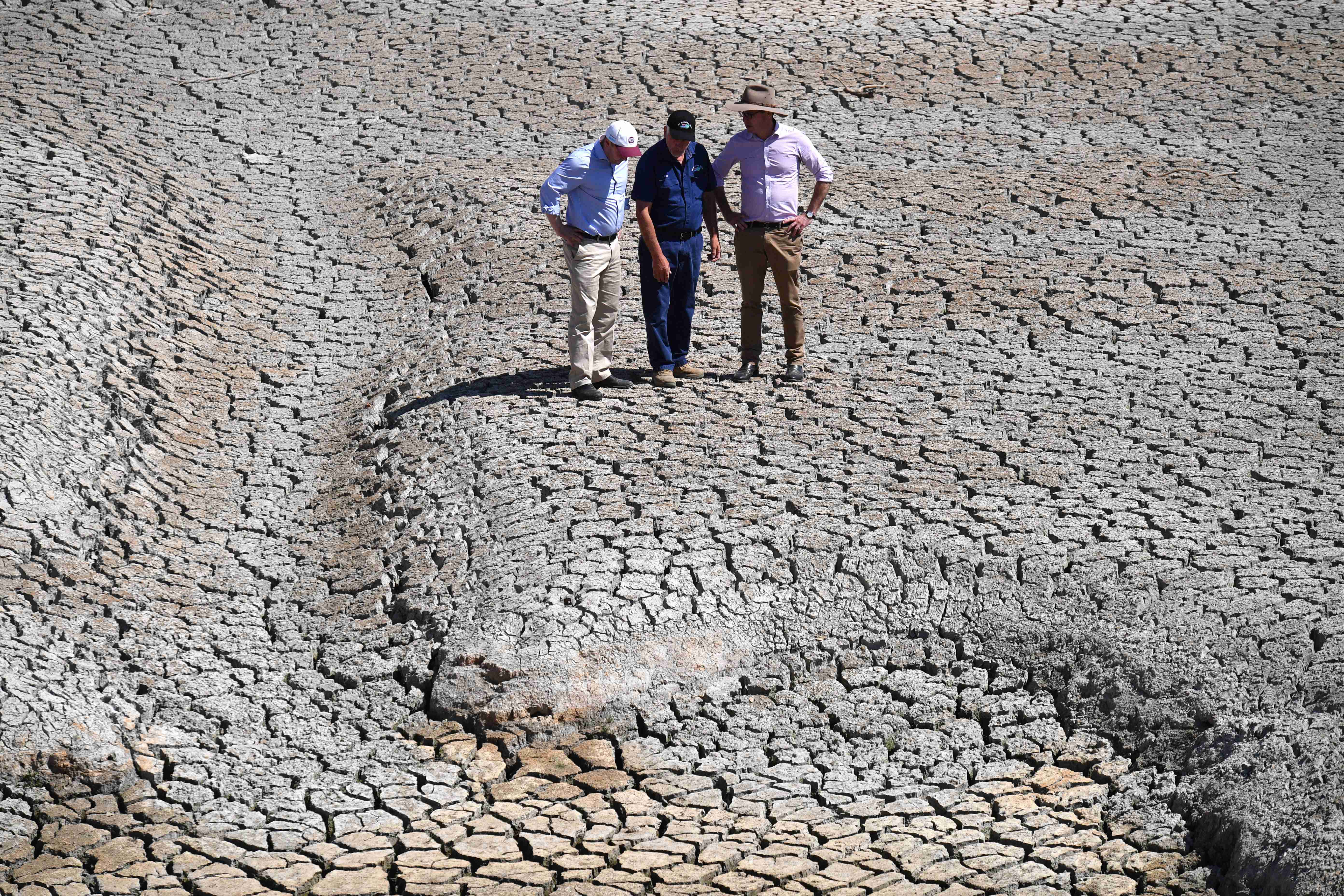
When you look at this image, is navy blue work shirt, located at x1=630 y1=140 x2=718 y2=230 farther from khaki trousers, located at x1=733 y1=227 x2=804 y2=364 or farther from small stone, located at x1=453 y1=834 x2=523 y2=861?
small stone, located at x1=453 y1=834 x2=523 y2=861

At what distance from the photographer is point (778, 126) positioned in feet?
28.4

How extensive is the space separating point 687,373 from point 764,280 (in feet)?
2.52

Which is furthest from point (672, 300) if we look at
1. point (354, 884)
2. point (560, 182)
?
point (354, 884)

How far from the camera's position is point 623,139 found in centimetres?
801

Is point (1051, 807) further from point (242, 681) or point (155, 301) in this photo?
point (155, 301)

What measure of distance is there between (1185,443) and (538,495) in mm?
3641

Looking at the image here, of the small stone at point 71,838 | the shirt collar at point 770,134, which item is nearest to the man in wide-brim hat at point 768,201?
the shirt collar at point 770,134

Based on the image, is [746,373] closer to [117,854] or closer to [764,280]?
[764,280]

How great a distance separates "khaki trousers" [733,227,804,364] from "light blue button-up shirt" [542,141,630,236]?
809 mm

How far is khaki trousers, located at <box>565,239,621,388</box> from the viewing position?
8.44 metres

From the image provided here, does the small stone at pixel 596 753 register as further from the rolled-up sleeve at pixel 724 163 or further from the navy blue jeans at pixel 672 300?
the rolled-up sleeve at pixel 724 163

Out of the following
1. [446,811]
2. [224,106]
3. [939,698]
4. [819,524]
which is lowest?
[446,811]

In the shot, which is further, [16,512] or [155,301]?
[155,301]

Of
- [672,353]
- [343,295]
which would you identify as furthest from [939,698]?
[343,295]
